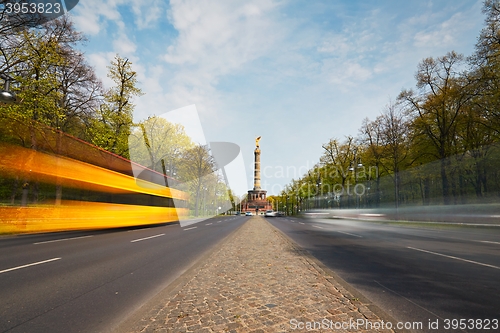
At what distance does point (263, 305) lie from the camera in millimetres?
3994

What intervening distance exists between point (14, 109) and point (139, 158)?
18249 mm

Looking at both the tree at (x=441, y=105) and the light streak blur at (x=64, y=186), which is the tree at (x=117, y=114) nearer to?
the light streak blur at (x=64, y=186)

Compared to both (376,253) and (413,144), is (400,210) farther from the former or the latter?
(376,253)

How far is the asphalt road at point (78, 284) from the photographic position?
3574 mm

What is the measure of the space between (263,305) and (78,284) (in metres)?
3.60

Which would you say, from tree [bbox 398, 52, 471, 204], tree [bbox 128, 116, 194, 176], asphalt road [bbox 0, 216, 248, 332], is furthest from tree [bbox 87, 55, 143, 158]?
tree [bbox 398, 52, 471, 204]

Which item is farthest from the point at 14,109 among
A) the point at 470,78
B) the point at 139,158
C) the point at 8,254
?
the point at 470,78

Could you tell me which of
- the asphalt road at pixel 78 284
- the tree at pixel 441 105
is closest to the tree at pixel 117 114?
the asphalt road at pixel 78 284

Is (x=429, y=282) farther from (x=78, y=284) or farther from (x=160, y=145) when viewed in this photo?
(x=160, y=145)

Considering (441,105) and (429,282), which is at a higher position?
(441,105)

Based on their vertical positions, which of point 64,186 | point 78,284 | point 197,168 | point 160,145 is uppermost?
point 160,145

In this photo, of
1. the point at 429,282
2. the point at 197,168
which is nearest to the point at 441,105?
the point at 429,282

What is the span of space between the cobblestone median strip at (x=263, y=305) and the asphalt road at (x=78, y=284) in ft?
2.26

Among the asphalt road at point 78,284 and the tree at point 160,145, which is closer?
the asphalt road at point 78,284
